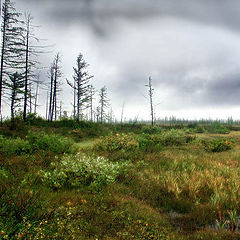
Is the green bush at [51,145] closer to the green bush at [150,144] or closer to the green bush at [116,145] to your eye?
the green bush at [116,145]

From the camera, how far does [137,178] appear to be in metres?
5.70

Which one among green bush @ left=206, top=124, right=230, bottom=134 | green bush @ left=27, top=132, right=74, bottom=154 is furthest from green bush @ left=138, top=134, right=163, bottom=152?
green bush @ left=206, top=124, right=230, bottom=134

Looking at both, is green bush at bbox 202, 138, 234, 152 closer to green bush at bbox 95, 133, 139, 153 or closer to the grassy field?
green bush at bbox 95, 133, 139, 153

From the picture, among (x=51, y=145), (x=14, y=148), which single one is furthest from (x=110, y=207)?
(x=14, y=148)

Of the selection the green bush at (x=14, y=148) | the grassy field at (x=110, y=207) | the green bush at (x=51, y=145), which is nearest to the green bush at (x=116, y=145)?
the green bush at (x=51, y=145)

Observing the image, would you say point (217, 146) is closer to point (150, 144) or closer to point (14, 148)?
point (150, 144)

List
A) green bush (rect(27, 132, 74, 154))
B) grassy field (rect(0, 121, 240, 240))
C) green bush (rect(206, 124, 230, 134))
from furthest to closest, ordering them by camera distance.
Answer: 1. green bush (rect(206, 124, 230, 134))
2. green bush (rect(27, 132, 74, 154))
3. grassy field (rect(0, 121, 240, 240))

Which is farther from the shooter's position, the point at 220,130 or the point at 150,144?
the point at 220,130

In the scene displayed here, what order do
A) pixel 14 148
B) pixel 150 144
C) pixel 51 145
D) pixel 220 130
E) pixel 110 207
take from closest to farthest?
pixel 110 207 < pixel 14 148 < pixel 51 145 < pixel 150 144 < pixel 220 130

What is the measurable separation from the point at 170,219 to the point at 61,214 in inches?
86.2

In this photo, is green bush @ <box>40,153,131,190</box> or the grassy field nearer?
the grassy field

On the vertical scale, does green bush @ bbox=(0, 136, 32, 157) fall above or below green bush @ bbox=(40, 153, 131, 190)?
above

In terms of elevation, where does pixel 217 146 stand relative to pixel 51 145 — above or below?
below

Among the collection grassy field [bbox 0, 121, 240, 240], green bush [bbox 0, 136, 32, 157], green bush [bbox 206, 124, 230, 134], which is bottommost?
grassy field [bbox 0, 121, 240, 240]
